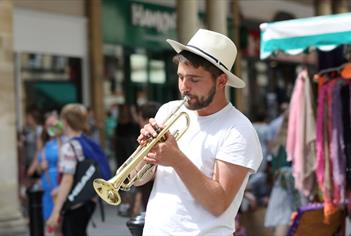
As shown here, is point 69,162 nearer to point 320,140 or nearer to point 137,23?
point 320,140

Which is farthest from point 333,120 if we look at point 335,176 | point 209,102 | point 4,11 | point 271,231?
point 4,11

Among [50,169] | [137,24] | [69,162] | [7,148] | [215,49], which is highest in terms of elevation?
[137,24]

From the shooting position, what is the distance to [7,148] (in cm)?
798

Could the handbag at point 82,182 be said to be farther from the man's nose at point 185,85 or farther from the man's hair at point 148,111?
the man's nose at point 185,85

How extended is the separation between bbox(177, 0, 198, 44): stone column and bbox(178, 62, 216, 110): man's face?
8428 mm

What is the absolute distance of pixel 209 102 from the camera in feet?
9.20

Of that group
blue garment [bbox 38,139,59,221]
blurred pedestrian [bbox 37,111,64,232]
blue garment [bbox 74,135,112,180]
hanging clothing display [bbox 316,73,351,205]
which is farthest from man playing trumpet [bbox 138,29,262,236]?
blue garment [bbox 38,139,59,221]

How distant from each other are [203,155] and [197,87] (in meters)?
0.29

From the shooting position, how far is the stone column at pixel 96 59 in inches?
560

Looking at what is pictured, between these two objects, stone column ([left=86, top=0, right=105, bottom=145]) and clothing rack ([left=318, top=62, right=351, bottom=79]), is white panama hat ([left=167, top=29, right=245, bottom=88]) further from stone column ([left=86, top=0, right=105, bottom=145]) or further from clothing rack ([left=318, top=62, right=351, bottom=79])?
stone column ([left=86, top=0, right=105, bottom=145])

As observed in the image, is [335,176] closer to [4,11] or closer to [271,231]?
[271,231]

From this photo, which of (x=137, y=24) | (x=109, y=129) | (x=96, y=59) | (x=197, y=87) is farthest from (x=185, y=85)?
(x=137, y=24)

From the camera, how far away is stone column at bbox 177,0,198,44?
11219 mm

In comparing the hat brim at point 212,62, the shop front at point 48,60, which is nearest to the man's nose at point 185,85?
the hat brim at point 212,62
